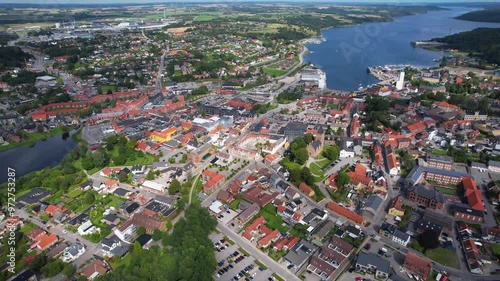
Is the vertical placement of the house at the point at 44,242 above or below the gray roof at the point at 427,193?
below

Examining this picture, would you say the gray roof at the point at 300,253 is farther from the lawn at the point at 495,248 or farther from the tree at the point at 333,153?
the tree at the point at 333,153

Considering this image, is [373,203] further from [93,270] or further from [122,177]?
[122,177]

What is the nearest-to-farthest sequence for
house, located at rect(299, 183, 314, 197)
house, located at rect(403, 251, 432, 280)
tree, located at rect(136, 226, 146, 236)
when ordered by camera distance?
house, located at rect(403, 251, 432, 280) < tree, located at rect(136, 226, 146, 236) < house, located at rect(299, 183, 314, 197)

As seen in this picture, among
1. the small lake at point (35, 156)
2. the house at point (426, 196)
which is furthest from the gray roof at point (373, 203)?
the small lake at point (35, 156)

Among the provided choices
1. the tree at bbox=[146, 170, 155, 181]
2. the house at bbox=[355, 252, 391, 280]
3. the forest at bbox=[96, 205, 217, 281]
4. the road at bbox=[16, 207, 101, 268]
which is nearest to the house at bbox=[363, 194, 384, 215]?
the house at bbox=[355, 252, 391, 280]

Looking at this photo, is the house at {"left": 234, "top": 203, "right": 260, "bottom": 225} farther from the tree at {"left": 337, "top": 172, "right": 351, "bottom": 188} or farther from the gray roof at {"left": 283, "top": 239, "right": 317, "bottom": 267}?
the tree at {"left": 337, "top": 172, "right": 351, "bottom": 188}

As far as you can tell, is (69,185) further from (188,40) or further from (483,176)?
(188,40)

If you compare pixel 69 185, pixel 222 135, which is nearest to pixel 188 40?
pixel 222 135
